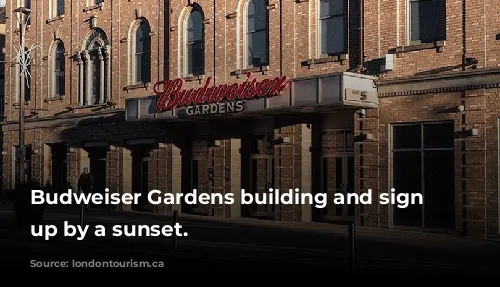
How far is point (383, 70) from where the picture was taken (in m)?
22.3

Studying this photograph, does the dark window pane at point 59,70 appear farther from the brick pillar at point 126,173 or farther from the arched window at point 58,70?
the brick pillar at point 126,173

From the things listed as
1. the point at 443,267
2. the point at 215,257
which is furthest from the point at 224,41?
the point at 443,267

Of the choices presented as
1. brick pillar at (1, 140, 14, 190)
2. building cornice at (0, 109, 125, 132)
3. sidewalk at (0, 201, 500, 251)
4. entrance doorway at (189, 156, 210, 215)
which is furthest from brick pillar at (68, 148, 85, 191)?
entrance doorway at (189, 156, 210, 215)

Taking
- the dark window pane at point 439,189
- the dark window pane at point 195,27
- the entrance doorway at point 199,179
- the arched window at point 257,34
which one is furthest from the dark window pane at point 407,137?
the dark window pane at point 195,27

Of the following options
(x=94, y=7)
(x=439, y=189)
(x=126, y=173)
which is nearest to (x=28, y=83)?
(x=94, y=7)

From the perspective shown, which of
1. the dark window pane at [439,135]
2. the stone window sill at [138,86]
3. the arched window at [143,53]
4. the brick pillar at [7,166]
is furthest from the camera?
the brick pillar at [7,166]

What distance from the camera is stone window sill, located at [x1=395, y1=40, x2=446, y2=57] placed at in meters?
20.9

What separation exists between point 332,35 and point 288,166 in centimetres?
445

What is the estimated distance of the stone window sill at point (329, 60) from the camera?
23.6 m

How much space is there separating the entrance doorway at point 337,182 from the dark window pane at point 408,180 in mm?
2081

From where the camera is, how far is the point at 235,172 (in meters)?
27.5

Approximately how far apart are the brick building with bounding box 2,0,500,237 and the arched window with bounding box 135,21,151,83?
0.25 feet

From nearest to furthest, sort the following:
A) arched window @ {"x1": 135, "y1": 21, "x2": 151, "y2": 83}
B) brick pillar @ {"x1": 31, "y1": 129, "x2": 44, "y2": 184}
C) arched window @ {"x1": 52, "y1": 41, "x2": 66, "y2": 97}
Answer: arched window @ {"x1": 135, "y1": 21, "x2": 151, "y2": 83} → arched window @ {"x1": 52, "y1": 41, "x2": 66, "y2": 97} → brick pillar @ {"x1": 31, "y1": 129, "x2": 44, "y2": 184}

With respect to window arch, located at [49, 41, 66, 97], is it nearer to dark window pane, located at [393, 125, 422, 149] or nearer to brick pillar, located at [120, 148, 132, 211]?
brick pillar, located at [120, 148, 132, 211]
